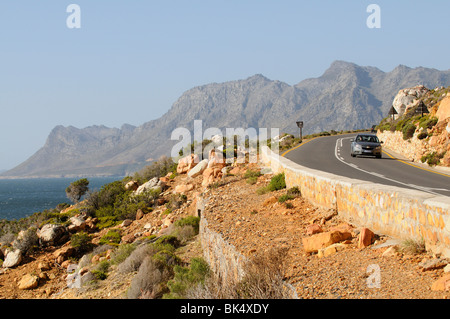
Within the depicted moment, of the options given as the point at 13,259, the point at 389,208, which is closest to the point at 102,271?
the point at 13,259

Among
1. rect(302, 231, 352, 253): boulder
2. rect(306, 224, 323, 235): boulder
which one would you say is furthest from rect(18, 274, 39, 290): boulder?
rect(302, 231, 352, 253): boulder

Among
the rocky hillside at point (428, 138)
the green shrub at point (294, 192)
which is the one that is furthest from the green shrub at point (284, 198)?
the rocky hillside at point (428, 138)

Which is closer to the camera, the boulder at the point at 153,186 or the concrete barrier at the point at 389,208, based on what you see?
the concrete barrier at the point at 389,208

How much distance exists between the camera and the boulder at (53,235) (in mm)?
22094

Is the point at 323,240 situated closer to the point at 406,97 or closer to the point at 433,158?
the point at 433,158

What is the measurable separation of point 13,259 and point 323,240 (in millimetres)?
16854

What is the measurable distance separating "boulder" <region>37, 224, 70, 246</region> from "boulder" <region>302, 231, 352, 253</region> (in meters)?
17.7

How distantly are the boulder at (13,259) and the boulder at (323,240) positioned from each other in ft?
53.5

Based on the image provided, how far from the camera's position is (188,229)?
51.0 feet

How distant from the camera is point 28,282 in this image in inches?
647

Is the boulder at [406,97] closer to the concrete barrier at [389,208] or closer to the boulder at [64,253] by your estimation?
the boulder at [64,253]
